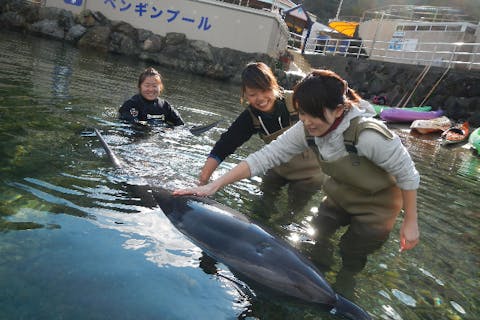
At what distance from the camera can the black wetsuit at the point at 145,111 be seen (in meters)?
6.87

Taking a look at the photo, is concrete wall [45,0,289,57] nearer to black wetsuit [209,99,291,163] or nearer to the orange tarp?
the orange tarp

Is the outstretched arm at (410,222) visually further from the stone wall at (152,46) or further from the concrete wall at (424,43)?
the stone wall at (152,46)

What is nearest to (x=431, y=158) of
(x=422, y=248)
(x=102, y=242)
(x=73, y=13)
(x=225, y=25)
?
(x=422, y=248)

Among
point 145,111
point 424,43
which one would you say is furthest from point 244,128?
point 424,43

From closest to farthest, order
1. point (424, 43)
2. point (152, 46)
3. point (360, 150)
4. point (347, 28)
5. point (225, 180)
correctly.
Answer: point (360, 150) → point (225, 180) → point (424, 43) → point (152, 46) → point (347, 28)

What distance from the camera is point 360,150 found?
2910 mm

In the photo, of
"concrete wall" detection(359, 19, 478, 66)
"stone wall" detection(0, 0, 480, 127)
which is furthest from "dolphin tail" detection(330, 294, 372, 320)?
"stone wall" detection(0, 0, 480, 127)

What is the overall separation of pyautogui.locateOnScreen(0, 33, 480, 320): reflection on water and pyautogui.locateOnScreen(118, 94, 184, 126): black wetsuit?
432 mm

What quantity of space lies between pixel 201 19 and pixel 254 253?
69.8 ft

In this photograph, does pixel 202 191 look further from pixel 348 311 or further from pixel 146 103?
pixel 146 103

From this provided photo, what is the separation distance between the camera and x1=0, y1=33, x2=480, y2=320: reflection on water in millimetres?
2270

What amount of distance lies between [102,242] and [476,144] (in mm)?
10843

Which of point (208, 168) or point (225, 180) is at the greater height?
point (225, 180)

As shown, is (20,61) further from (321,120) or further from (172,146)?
(321,120)
